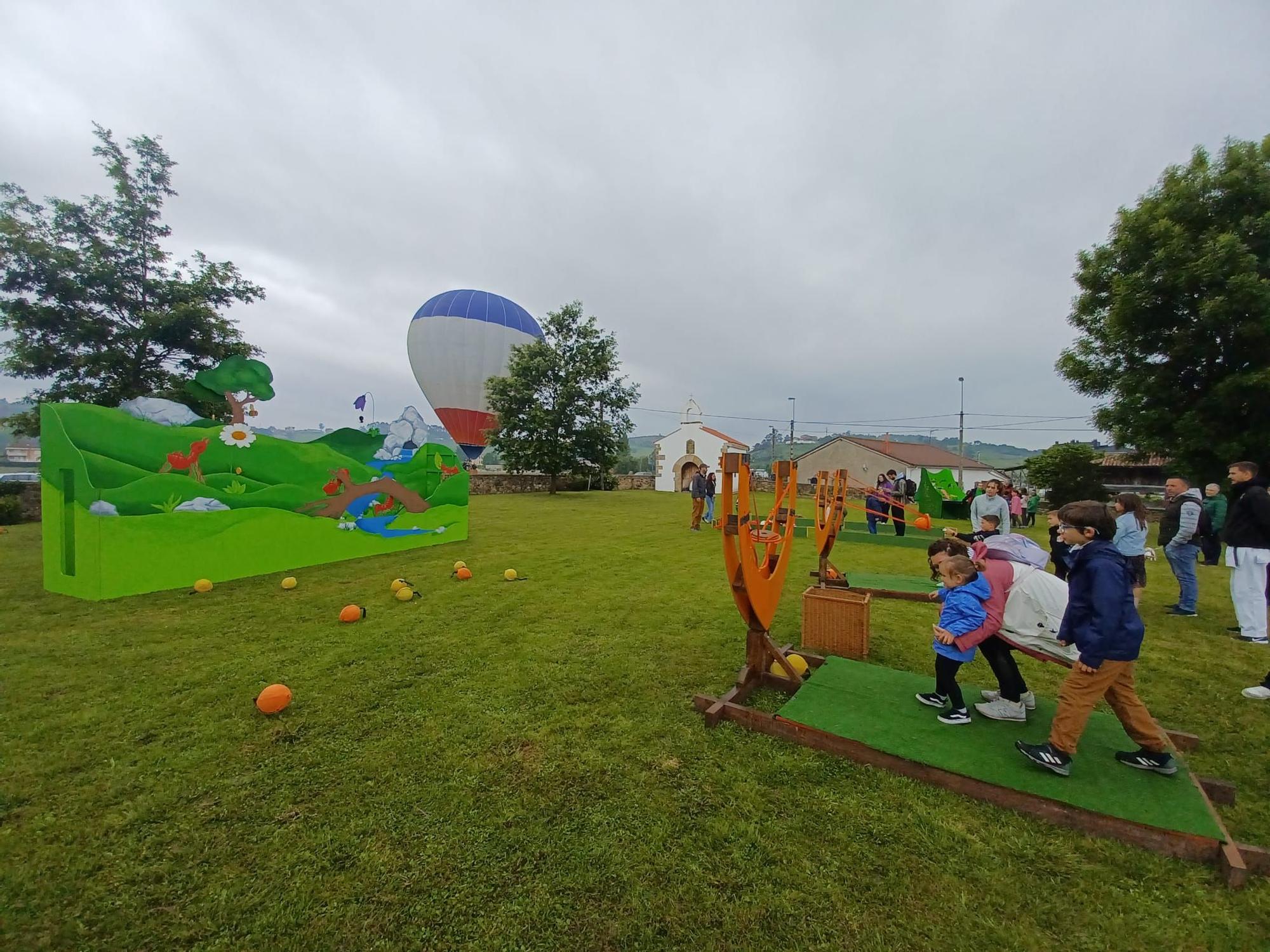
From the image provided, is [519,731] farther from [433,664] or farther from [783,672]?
[783,672]

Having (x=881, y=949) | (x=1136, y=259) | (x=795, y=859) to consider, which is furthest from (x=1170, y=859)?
(x=1136, y=259)

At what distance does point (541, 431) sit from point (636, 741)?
2609 cm

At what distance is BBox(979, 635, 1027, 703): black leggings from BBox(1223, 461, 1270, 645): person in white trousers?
377 centimetres

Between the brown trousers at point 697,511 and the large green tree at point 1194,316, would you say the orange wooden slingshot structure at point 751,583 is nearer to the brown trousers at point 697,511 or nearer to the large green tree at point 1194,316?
the brown trousers at point 697,511

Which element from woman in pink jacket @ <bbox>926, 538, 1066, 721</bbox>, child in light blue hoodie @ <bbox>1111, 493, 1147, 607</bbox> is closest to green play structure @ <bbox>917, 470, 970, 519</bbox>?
child in light blue hoodie @ <bbox>1111, 493, 1147, 607</bbox>

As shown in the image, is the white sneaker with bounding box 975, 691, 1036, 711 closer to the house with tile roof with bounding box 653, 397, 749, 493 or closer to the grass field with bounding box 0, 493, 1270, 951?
the grass field with bounding box 0, 493, 1270, 951

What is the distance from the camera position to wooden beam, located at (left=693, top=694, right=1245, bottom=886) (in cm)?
242

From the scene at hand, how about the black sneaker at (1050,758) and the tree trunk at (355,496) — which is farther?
the tree trunk at (355,496)

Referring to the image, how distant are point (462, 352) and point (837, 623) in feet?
111

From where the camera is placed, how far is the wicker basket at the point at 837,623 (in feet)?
16.6

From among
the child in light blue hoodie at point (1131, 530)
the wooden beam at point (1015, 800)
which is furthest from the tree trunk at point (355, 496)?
the child in light blue hoodie at point (1131, 530)

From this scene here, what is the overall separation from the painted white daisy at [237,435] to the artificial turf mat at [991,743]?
359 inches

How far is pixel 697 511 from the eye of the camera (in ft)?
50.3

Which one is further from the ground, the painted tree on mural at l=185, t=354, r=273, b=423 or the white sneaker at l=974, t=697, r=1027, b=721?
the painted tree on mural at l=185, t=354, r=273, b=423
